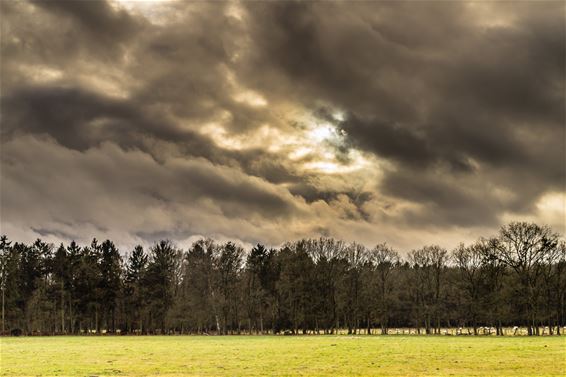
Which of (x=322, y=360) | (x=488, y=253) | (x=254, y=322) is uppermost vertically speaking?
(x=488, y=253)

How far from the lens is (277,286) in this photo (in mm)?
126562

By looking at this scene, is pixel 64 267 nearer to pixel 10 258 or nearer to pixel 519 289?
pixel 10 258

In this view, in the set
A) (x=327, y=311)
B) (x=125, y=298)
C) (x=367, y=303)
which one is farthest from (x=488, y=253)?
(x=125, y=298)

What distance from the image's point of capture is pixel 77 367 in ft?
112

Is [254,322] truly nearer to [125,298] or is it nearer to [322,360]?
[125,298]

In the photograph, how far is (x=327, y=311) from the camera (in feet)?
415

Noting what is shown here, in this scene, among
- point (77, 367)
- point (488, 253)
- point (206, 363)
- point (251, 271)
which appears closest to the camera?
point (77, 367)

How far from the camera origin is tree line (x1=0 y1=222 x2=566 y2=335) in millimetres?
114062

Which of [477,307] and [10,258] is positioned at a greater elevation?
[10,258]

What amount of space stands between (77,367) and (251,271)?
111 m

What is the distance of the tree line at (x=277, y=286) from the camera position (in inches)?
4491

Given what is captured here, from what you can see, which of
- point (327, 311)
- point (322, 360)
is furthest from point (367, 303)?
point (322, 360)

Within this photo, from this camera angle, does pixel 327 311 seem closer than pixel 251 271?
Yes

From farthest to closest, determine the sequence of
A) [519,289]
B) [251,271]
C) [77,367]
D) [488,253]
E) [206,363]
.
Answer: [251,271] → [488,253] → [519,289] → [206,363] → [77,367]
